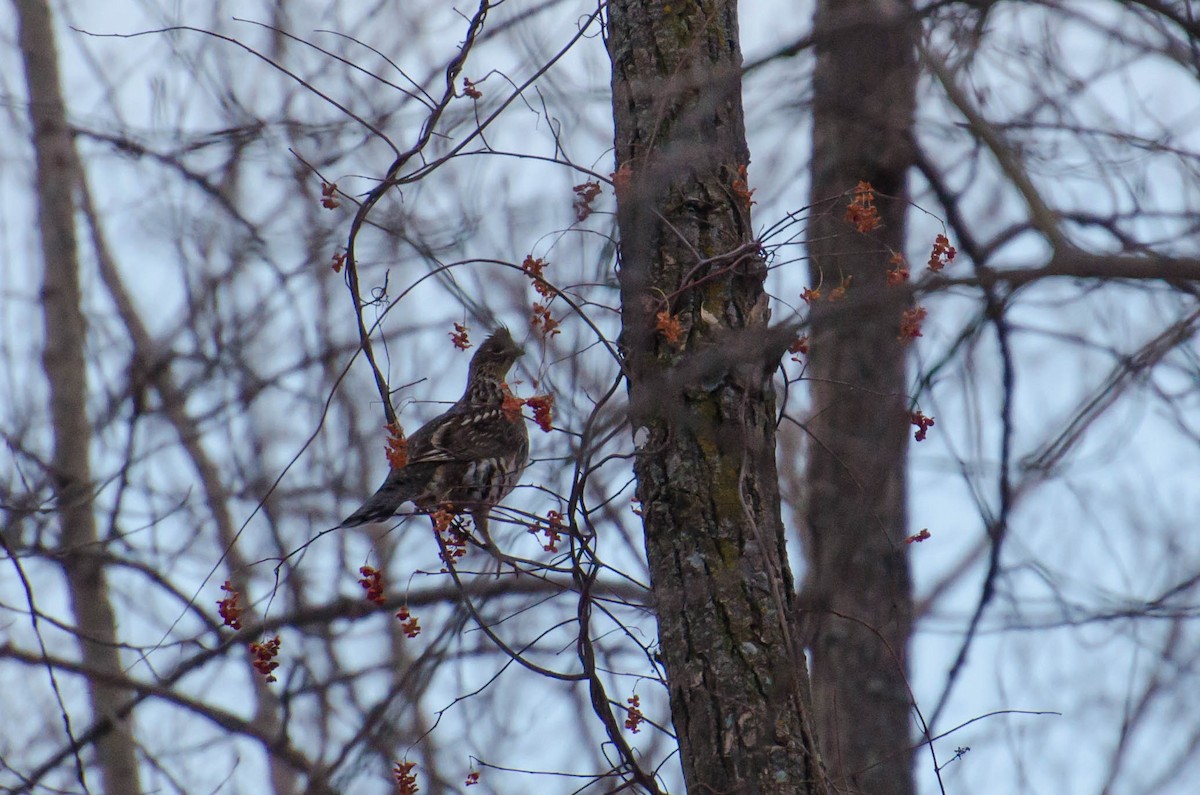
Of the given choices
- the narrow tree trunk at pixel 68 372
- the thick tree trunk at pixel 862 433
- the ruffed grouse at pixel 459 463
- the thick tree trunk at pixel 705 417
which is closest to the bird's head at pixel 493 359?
the ruffed grouse at pixel 459 463

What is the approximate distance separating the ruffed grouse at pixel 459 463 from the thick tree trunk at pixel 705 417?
1361mm

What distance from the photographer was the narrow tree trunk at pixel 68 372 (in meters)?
6.55

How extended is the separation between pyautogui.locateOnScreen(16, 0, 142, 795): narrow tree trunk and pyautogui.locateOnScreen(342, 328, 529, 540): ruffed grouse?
1.84 meters

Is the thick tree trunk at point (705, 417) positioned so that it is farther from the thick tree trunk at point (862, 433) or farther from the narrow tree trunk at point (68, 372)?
the narrow tree trunk at point (68, 372)

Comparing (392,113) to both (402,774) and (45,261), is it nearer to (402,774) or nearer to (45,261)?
(402,774)

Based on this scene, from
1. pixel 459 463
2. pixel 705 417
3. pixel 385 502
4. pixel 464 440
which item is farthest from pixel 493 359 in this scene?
pixel 705 417

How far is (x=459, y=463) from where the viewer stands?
503 cm

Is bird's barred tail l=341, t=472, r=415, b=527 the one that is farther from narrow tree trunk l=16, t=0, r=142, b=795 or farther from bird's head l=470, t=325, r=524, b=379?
narrow tree trunk l=16, t=0, r=142, b=795

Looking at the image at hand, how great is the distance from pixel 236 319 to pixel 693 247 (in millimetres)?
4472

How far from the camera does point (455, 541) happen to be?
398 centimetres

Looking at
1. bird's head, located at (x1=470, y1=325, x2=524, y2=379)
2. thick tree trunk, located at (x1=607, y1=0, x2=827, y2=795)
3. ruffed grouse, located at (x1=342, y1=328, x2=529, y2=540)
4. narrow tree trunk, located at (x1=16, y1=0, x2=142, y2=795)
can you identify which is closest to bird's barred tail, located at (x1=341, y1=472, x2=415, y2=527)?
ruffed grouse, located at (x1=342, y1=328, x2=529, y2=540)

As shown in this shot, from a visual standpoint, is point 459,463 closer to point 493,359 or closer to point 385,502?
point 385,502

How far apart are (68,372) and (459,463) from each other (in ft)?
9.62

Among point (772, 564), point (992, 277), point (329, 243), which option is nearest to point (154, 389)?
point (329, 243)
